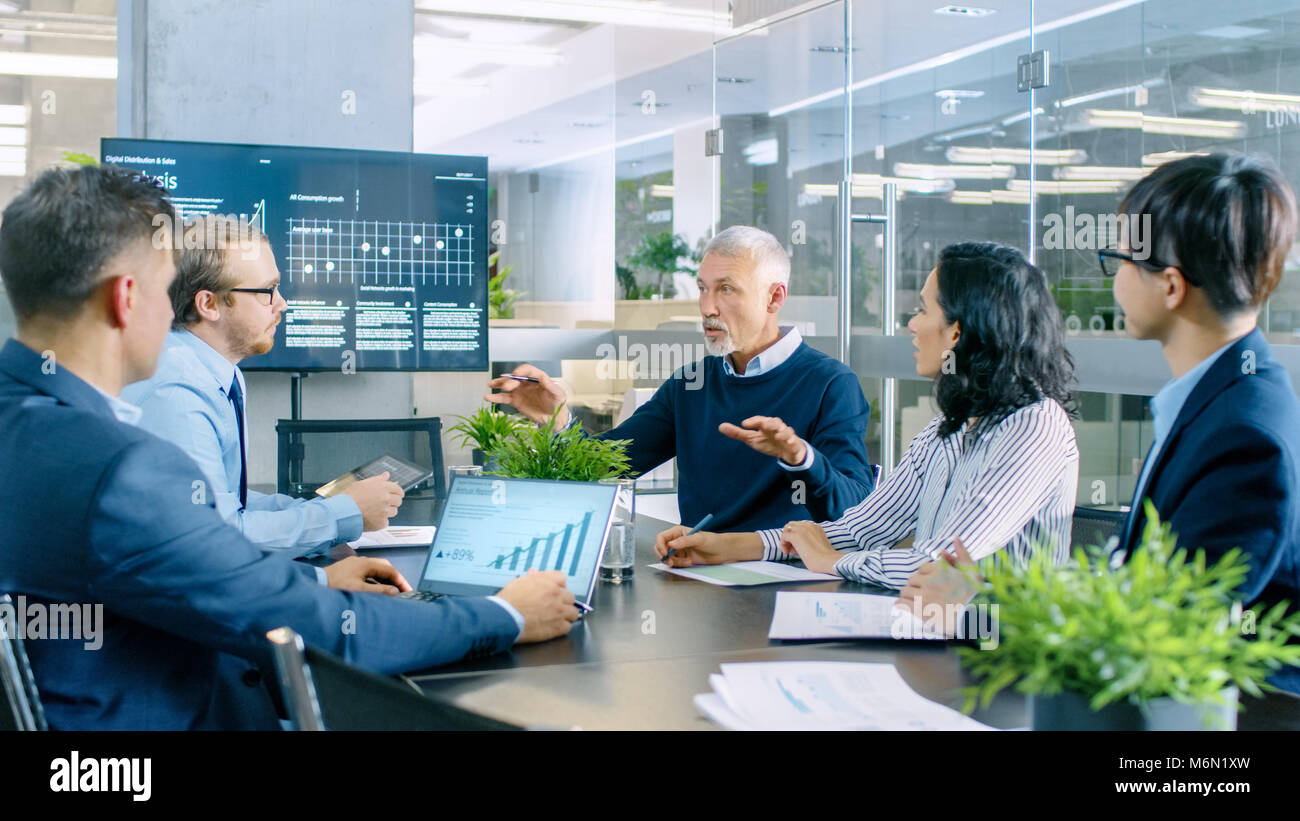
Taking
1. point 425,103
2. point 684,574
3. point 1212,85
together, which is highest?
point 425,103

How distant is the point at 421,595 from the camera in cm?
194

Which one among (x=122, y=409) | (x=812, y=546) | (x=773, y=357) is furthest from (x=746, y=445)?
(x=122, y=409)

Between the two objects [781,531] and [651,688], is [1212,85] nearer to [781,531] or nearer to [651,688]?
[781,531]

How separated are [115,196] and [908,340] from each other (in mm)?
3329

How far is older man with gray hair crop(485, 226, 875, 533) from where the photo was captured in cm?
300

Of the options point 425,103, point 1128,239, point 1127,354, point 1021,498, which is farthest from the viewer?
point 425,103

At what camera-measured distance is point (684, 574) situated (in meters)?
2.28

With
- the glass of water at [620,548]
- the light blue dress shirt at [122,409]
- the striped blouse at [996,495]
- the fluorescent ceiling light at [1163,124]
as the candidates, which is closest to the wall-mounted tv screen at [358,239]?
the fluorescent ceiling light at [1163,124]

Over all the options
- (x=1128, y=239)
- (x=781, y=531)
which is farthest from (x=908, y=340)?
(x=1128, y=239)

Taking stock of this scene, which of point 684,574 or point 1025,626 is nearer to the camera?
point 1025,626

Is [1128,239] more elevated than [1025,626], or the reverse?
[1128,239]

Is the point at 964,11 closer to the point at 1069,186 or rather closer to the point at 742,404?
the point at 1069,186

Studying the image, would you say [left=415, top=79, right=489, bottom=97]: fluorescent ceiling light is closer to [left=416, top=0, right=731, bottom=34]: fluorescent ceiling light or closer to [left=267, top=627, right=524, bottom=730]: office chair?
[left=416, top=0, right=731, bottom=34]: fluorescent ceiling light

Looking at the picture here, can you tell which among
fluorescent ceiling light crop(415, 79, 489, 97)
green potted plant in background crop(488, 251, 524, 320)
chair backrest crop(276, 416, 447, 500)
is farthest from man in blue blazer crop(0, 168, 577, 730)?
fluorescent ceiling light crop(415, 79, 489, 97)
